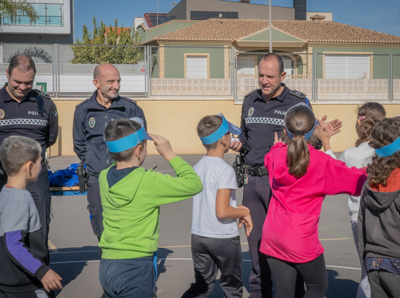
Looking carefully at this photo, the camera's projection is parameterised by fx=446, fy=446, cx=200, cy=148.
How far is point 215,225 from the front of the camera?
12.1 ft

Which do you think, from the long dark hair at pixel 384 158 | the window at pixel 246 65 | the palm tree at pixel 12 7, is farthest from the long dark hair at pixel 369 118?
the palm tree at pixel 12 7

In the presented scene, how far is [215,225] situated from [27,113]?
8.19ft

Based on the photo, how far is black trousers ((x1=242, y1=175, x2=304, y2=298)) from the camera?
4316 mm

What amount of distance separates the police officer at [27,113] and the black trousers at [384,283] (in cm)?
326

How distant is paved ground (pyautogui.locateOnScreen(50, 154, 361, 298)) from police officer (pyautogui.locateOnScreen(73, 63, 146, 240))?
0.94 meters

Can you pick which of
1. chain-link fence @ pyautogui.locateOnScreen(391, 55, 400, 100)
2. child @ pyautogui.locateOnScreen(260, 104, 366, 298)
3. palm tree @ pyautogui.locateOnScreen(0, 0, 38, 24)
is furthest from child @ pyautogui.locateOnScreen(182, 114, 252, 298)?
palm tree @ pyautogui.locateOnScreen(0, 0, 38, 24)

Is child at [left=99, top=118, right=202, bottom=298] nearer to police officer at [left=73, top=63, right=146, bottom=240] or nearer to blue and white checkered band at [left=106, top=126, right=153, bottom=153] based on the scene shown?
blue and white checkered band at [left=106, top=126, right=153, bottom=153]

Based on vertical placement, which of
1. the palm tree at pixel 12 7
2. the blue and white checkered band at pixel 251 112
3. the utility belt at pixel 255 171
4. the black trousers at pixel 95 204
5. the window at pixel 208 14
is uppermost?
the window at pixel 208 14

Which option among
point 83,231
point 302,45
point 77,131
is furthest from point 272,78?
point 302,45

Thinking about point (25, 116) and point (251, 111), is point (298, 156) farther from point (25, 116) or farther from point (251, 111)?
point (25, 116)

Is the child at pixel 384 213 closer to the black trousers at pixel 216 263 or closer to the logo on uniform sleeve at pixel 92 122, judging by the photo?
the black trousers at pixel 216 263

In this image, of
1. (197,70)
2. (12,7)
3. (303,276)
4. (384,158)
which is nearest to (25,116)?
(303,276)

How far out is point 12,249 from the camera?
2994 mm

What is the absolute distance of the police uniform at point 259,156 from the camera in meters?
4.34
